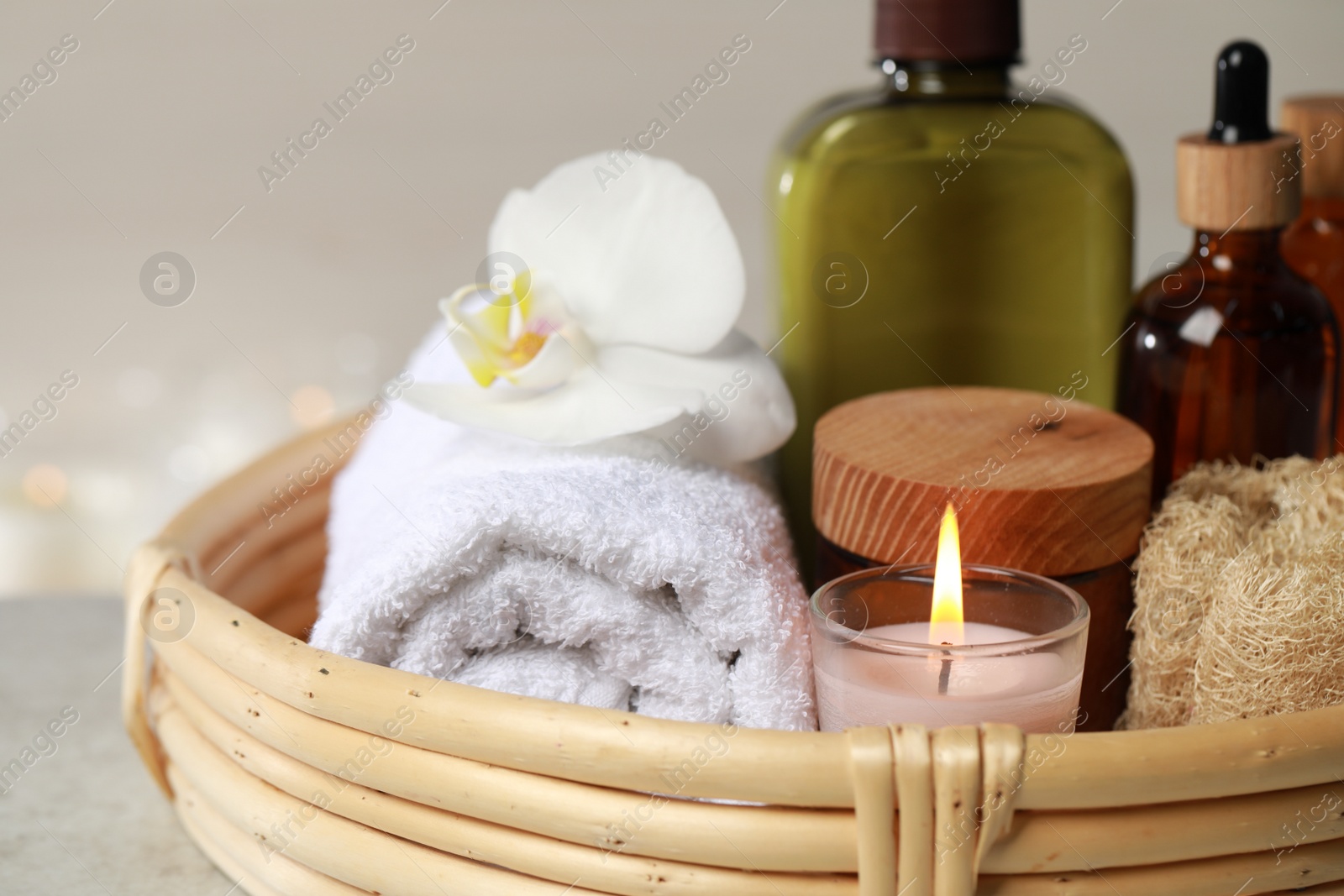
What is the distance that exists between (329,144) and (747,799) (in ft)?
2.15

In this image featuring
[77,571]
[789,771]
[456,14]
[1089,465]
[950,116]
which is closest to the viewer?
[789,771]

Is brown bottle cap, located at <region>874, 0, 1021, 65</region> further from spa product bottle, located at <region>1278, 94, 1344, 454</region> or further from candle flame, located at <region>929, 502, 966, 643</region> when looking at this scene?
candle flame, located at <region>929, 502, 966, 643</region>

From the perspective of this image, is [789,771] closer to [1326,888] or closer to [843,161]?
[1326,888]

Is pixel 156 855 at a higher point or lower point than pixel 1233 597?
lower

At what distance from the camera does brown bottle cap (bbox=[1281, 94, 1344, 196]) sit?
54 cm

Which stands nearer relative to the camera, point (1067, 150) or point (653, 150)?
point (1067, 150)

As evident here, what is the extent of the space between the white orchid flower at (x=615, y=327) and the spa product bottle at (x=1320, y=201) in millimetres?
267

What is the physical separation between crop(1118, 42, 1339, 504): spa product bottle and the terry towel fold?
206mm

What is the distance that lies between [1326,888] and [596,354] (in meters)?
0.31

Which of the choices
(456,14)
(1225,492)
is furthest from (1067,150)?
(456,14)

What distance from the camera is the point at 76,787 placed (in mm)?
525

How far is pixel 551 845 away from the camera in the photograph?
326 millimetres

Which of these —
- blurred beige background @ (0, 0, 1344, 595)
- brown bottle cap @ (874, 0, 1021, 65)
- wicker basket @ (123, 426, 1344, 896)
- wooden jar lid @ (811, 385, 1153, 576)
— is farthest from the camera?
blurred beige background @ (0, 0, 1344, 595)

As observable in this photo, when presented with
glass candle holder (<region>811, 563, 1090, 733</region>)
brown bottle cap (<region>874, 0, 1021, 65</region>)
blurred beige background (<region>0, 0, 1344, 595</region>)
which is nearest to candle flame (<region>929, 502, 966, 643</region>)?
glass candle holder (<region>811, 563, 1090, 733</region>)
